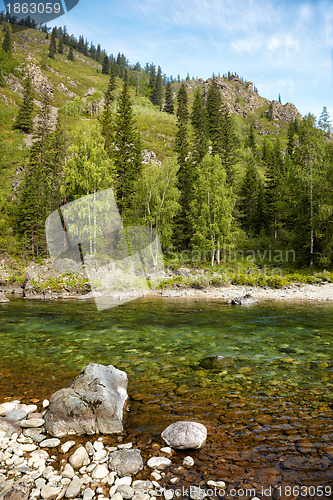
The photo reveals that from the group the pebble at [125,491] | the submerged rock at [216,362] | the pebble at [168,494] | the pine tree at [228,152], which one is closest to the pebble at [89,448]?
the pebble at [125,491]

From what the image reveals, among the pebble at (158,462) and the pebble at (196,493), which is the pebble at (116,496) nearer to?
the pebble at (158,462)

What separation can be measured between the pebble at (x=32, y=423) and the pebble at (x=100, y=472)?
169 cm

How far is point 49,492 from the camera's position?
3.35 meters

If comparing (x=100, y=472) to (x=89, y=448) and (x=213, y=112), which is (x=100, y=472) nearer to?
(x=89, y=448)

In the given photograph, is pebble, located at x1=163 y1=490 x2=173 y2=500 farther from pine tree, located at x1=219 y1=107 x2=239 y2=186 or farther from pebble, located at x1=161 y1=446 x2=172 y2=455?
pine tree, located at x1=219 y1=107 x2=239 y2=186

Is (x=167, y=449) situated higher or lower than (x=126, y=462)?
lower


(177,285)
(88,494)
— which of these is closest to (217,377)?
(88,494)

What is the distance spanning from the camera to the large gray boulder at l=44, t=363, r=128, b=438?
477cm

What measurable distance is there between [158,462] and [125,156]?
40.5 metres

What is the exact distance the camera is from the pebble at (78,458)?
3882 millimetres

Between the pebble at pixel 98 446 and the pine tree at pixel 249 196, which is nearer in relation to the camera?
the pebble at pixel 98 446

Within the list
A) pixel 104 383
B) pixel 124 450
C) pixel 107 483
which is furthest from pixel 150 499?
pixel 104 383

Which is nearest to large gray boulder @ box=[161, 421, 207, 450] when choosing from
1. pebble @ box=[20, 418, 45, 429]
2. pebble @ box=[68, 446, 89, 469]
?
pebble @ box=[68, 446, 89, 469]

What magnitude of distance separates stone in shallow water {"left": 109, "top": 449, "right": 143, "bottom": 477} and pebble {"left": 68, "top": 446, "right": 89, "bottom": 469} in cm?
40
